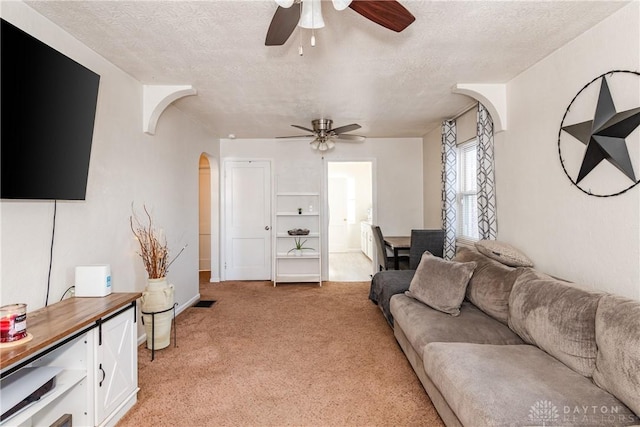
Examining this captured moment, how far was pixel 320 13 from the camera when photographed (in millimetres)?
1509

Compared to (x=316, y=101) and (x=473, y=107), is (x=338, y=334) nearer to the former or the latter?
(x=316, y=101)

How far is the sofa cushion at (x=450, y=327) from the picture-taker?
205 centimetres

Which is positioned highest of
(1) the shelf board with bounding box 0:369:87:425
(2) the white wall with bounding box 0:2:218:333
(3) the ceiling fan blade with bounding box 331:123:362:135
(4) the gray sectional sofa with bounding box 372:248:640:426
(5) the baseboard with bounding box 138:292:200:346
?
(3) the ceiling fan blade with bounding box 331:123:362:135

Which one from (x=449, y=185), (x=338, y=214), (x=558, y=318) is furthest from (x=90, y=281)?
(x=338, y=214)

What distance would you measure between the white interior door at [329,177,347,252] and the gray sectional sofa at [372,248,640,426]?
6.53 metres

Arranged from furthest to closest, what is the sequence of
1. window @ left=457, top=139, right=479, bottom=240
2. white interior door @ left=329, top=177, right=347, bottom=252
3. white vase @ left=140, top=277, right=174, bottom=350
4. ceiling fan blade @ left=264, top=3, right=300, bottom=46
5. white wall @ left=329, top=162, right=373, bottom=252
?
white interior door @ left=329, top=177, right=347, bottom=252 < white wall @ left=329, top=162, right=373, bottom=252 < window @ left=457, top=139, right=479, bottom=240 < white vase @ left=140, top=277, right=174, bottom=350 < ceiling fan blade @ left=264, top=3, right=300, bottom=46

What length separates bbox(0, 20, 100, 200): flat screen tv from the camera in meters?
1.54

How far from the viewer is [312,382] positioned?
7.55 feet

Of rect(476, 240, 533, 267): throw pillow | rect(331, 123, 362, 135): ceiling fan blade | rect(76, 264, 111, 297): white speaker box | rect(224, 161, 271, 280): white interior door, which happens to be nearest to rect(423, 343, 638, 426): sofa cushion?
rect(476, 240, 533, 267): throw pillow

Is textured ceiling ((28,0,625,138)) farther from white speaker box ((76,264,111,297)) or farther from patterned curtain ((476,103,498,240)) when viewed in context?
white speaker box ((76,264,111,297))

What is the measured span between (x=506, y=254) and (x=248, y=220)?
13.2 ft

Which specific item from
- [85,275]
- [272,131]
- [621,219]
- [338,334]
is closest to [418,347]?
[338,334]

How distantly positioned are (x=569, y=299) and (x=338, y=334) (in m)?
2.00

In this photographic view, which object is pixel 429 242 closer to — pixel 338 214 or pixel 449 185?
pixel 449 185
